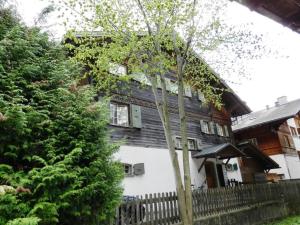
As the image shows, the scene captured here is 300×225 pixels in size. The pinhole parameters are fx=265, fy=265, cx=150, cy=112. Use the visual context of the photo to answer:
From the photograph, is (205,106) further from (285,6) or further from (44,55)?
(285,6)

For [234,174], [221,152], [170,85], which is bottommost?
[234,174]

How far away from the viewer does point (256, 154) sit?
20141mm

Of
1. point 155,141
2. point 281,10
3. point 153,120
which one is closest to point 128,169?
point 155,141

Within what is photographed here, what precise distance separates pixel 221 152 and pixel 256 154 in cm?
544

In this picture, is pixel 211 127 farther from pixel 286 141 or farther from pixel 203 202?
pixel 286 141

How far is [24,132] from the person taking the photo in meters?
5.42

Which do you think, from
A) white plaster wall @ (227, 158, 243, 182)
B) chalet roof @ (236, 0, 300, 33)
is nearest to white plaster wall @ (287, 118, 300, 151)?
white plaster wall @ (227, 158, 243, 182)

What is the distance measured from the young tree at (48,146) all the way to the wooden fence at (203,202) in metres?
1.72

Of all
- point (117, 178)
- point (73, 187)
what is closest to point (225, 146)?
point (117, 178)

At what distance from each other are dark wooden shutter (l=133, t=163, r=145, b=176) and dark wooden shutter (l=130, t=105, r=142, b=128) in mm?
2073

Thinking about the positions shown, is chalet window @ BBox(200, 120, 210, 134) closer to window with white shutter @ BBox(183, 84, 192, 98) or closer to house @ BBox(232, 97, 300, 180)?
window with white shutter @ BBox(183, 84, 192, 98)

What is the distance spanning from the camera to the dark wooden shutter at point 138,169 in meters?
13.0

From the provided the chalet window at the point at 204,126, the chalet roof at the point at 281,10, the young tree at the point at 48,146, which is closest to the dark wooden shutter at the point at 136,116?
the chalet window at the point at 204,126

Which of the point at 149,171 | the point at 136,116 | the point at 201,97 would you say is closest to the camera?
the point at 149,171
